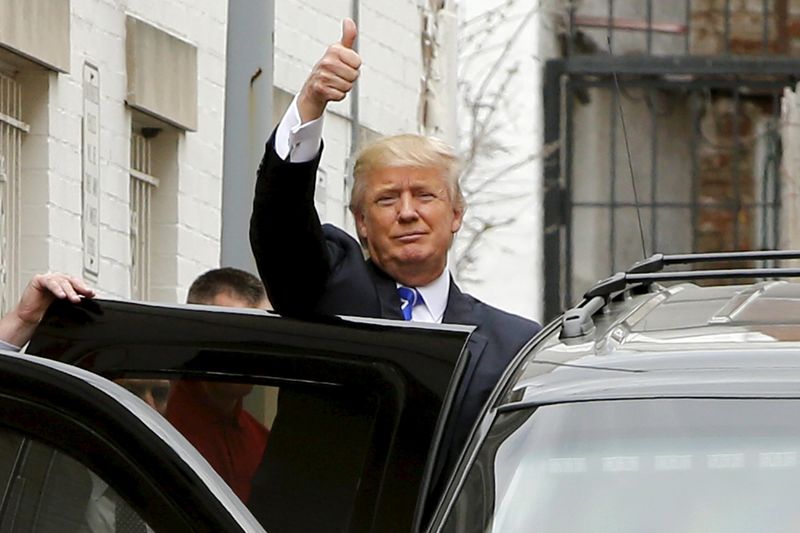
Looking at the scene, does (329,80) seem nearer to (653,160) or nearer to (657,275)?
(657,275)

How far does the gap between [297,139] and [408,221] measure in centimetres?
29

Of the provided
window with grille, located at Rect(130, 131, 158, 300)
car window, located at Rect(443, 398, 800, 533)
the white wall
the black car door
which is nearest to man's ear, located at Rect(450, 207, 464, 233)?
car window, located at Rect(443, 398, 800, 533)

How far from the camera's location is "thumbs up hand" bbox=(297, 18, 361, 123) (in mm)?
5090

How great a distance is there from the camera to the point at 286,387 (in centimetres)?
423

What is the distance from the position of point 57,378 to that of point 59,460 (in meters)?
0.13

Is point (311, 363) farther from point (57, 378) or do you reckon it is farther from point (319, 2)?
point (319, 2)

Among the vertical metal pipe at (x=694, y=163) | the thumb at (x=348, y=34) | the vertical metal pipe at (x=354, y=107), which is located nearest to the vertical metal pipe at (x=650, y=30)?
the vertical metal pipe at (x=694, y=163)

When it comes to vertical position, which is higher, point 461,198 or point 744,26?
point 744,26

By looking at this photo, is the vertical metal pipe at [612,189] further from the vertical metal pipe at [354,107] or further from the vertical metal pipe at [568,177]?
the vertical metal pipe at [354,107]

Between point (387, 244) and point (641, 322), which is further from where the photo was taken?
point (387, 244)

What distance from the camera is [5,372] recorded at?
139 inches

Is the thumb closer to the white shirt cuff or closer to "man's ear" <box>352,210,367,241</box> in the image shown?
the white shirt cuff

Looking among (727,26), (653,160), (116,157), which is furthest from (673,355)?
(727,26)

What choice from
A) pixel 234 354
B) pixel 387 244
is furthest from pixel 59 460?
pixel 387 244
